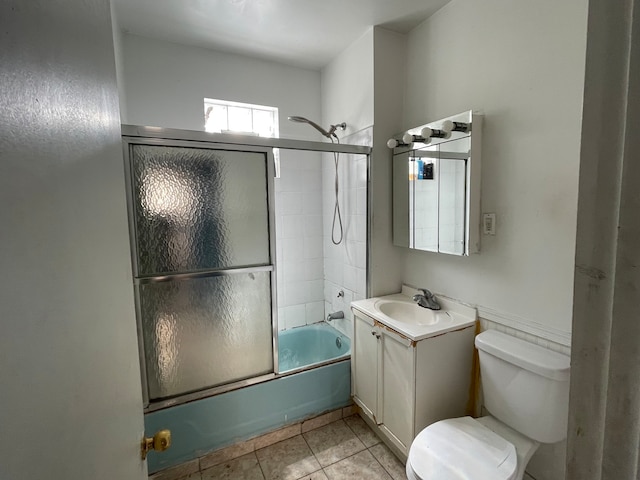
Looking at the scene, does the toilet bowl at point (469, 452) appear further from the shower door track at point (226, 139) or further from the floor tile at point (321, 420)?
the shower door track at point (226, 139)

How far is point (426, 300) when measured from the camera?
2012 millimetres

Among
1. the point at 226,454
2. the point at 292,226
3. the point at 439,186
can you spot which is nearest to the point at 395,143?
the point at 439,186

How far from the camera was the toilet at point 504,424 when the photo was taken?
4.06 ft

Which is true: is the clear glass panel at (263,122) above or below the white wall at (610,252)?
above

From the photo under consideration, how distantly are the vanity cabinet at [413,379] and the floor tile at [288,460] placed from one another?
1.59 ft

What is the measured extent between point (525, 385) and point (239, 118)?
2.79 metres

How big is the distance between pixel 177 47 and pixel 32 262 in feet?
8.63

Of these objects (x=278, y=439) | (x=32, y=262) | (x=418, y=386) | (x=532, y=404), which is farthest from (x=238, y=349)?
(x=32, y=262)

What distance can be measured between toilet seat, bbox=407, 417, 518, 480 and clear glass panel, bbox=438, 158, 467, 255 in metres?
0.92

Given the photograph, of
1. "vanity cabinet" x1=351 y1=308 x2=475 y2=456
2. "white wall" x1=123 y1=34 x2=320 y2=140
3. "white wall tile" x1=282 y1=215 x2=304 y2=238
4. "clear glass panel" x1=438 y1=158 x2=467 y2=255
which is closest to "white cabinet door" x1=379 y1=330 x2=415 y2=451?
"vanity cabinet" x1=351 y1=308 x2=475 y2=456

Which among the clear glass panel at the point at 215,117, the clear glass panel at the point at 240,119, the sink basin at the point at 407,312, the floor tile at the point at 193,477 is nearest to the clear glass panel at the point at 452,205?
the sink basin at the point at 407,312

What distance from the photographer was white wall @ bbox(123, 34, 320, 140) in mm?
2227

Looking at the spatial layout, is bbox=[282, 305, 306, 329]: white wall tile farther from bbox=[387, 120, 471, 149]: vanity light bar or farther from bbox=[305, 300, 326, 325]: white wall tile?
bbox=[387, 120, 471, 149]: vanity light bar

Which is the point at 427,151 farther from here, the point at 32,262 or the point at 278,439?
the point at 278,439
